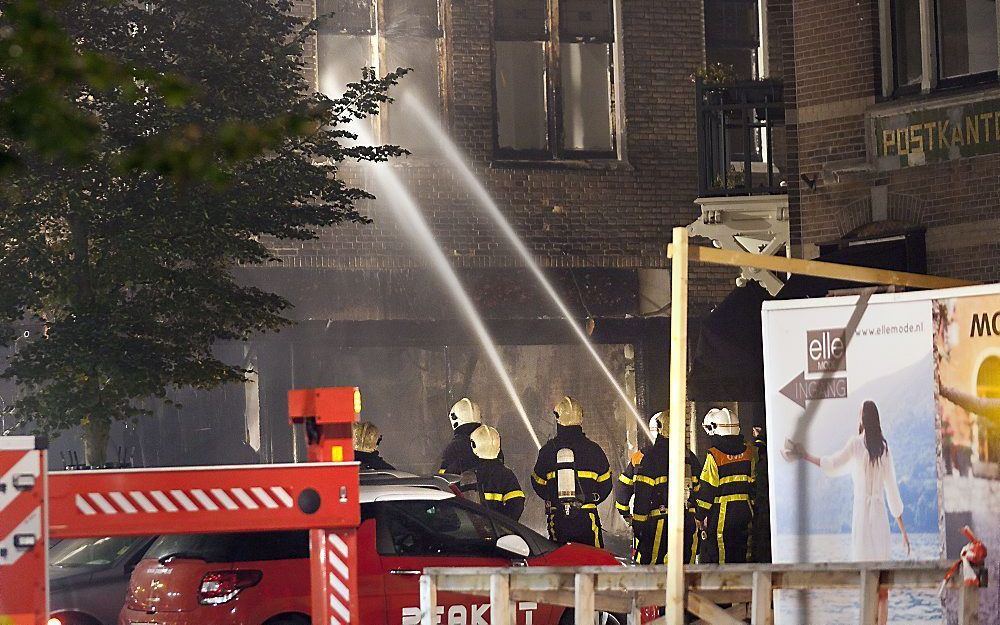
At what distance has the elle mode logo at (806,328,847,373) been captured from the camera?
7.67 m

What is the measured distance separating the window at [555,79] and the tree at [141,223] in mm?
6864

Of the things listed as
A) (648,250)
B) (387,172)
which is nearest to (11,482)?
(387,172)

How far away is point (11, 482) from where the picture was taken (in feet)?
20.9

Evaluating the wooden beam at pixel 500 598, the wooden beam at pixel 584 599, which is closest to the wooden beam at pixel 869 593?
the wooden beam at pixel 584 599

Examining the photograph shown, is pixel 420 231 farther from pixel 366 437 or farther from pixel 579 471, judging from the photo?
pixel 579 471

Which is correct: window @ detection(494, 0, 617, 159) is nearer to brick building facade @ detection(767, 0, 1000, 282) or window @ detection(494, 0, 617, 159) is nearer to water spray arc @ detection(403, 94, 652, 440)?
water spray arc @ detection(403, 94, 652, 440)

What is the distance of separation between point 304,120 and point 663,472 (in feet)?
30.0

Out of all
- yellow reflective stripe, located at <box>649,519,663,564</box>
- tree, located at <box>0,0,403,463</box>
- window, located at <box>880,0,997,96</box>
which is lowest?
yellow reflective stripe, located at <box>649,519,663,564</box>

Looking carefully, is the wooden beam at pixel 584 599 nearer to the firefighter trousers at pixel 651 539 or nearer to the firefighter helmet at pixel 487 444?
the firefighter trousers at pixel 651 539

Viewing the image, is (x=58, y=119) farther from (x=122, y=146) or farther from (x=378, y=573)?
(x=122, y=146)

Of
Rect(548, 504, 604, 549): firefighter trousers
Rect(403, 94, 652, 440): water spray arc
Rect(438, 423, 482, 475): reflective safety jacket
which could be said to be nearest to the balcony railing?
Rect(438, 423, 482, 475): reflective safety jacket

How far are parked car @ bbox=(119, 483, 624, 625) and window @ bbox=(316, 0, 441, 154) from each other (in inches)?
457

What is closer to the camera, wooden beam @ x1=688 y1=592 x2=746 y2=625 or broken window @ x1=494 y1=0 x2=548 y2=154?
wooden beam @ x1=688 y1=592 x2=746 y2=625

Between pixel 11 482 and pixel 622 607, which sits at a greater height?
pixel 11 482
